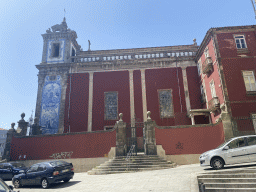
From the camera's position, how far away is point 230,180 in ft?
21.2

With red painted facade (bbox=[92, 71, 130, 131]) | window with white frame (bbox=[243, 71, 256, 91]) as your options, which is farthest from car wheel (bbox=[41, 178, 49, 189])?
window with white frame (bbox=[243, 71, 256, 91])

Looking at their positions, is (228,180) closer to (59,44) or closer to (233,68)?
(233,68)

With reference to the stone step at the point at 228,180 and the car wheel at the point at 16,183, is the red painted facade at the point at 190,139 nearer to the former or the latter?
the stone step at the point at 228,180

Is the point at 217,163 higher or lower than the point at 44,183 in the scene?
higher

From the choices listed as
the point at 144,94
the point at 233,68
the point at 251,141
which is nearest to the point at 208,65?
the point at 233,68

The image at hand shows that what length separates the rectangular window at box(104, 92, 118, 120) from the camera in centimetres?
2034

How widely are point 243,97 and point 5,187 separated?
16.1m

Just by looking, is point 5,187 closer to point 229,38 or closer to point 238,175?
point 238,175

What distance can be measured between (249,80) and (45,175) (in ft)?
52.6

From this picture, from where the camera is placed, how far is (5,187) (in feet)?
14.5

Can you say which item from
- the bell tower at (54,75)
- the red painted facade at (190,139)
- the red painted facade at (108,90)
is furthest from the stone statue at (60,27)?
the red painted facade at (190,139)

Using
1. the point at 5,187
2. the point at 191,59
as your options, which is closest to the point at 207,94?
the point at 191,59

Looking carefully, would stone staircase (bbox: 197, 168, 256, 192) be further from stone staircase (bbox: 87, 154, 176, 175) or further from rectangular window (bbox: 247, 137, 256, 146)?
stone staircase (bbox: 87, 154, 176, 175)

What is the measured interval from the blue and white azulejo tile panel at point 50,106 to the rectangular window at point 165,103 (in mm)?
11026
